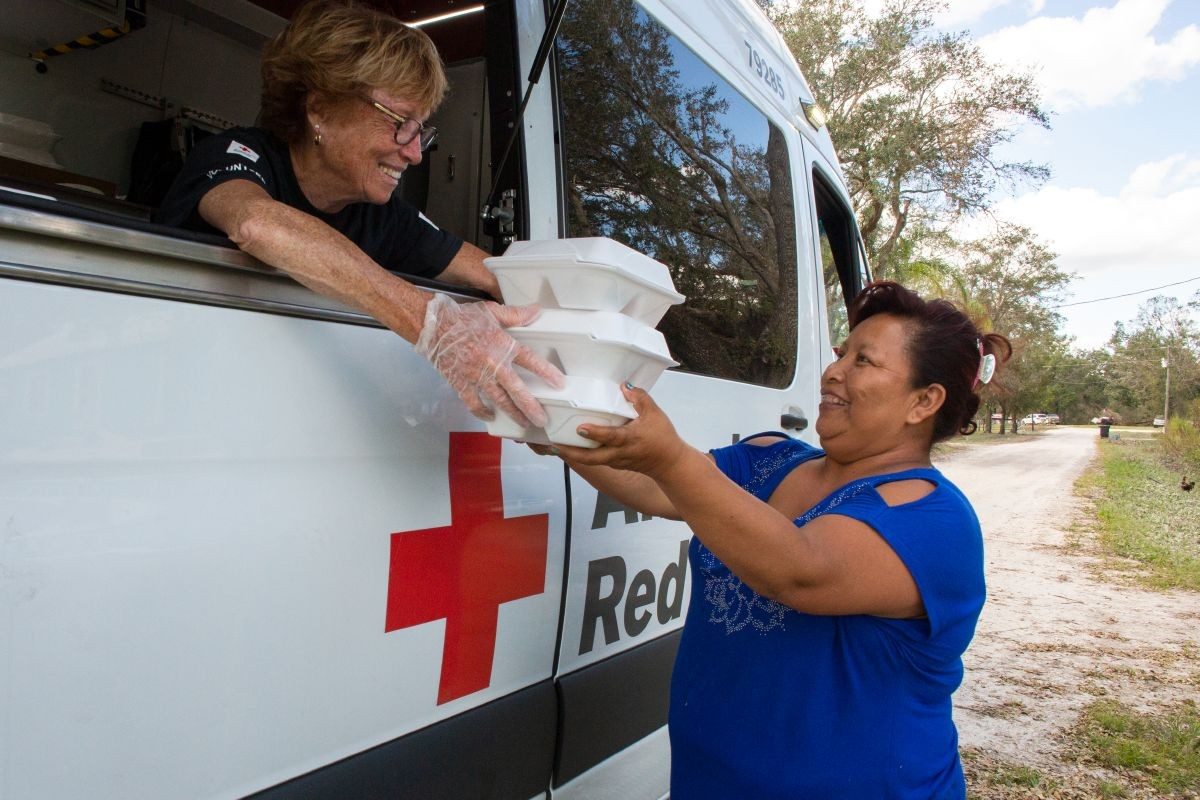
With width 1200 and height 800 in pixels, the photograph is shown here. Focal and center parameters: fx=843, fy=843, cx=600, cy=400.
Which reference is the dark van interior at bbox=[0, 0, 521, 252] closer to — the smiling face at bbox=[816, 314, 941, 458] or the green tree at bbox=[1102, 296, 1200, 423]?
the smiling face at bbox=[816, 314, 941, 458]

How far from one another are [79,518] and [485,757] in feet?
2.70

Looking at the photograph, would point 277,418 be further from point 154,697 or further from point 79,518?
point 154,697

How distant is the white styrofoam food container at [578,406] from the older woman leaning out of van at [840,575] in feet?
0.07

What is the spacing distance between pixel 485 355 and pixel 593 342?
158mm

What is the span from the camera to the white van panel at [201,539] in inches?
36.4

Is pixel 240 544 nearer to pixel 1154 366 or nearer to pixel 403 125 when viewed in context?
pixel 403 125

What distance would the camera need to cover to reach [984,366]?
1680 millimetres

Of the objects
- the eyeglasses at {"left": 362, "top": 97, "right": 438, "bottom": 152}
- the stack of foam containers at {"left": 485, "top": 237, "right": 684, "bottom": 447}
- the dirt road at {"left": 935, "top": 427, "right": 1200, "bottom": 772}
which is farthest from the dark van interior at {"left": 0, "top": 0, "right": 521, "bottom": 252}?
the dirt road at {"left": 935, "top": 427, "right": 1200, "bottom": 772}

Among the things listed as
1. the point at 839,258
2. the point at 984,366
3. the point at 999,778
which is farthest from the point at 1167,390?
the point at 984,366

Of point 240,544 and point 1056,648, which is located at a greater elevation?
point 240,544

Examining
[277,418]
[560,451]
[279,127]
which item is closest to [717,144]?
[279,127]

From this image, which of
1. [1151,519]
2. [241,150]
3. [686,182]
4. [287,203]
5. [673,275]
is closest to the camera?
[241,150]

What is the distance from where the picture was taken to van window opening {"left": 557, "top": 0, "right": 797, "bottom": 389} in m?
1.97

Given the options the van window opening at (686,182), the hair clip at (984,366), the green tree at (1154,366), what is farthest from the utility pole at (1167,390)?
the hair clip at (984,366)
